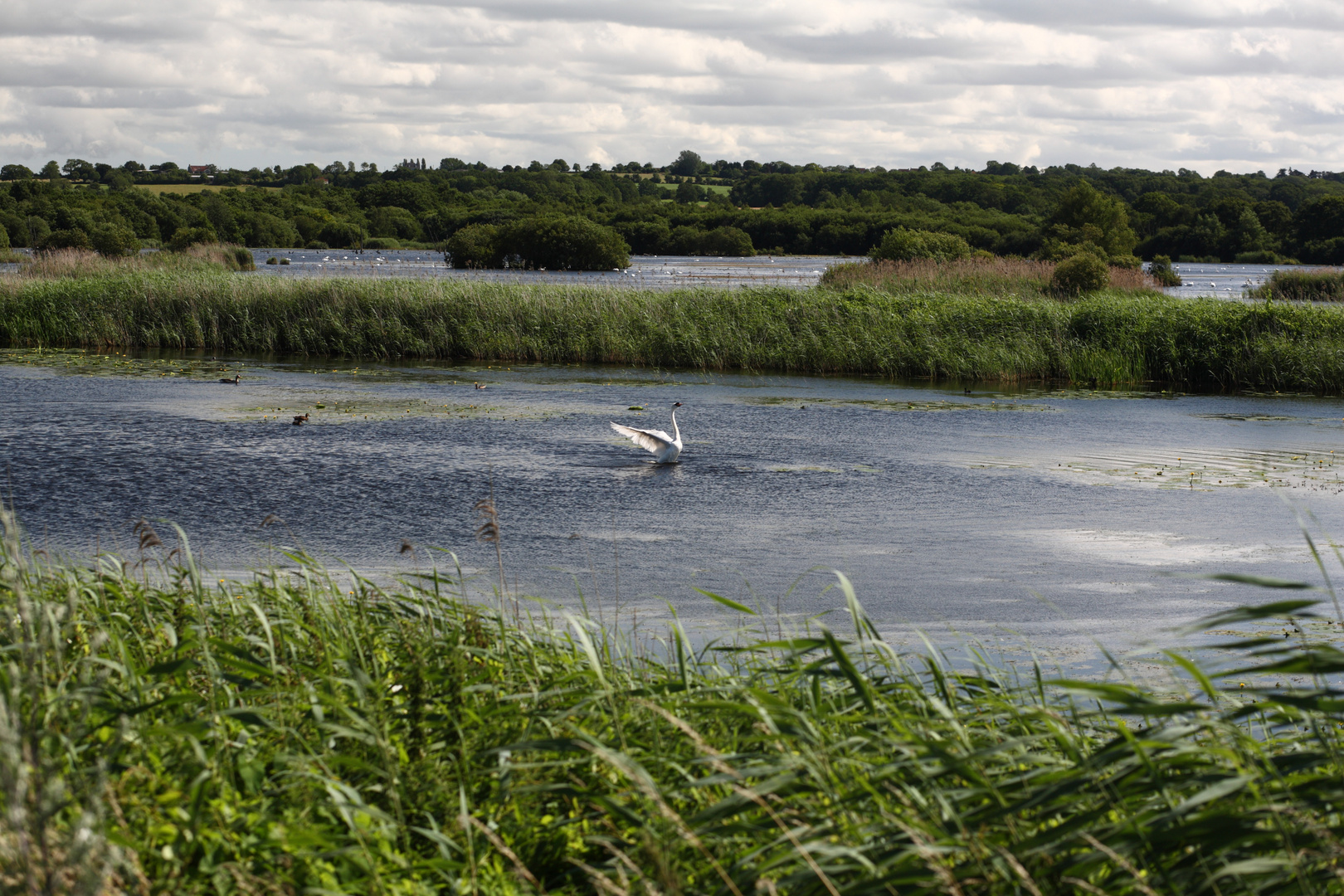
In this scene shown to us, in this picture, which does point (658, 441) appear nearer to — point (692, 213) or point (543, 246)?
point (543, 246)

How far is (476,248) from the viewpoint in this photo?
75.8 m

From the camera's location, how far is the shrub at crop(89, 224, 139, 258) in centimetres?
5819

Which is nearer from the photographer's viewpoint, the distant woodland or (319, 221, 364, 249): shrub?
the distant woodland

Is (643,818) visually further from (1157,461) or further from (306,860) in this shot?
(1157,461)

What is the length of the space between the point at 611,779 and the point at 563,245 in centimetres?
7034

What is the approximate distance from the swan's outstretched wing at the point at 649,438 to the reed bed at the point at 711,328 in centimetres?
1329

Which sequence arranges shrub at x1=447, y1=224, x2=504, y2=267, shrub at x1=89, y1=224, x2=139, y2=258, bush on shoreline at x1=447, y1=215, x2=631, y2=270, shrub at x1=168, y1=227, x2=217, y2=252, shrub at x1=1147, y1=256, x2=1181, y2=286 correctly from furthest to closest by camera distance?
shrub at x1=447, y1=224, x2=504, y2=267 < bush on shoreline at x1=447, y1=215, x2=631, y2=270 < shrub at x1=168, y1=227, x2=217, y2=252 < shrub at x1=89, y1=224, x2=139, y2=258 < shrub at x1=1147, y1=256, x2=1181, y2=286

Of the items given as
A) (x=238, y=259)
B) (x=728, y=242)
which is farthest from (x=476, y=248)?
(x=728, y=242)

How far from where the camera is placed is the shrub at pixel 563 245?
71125 mm

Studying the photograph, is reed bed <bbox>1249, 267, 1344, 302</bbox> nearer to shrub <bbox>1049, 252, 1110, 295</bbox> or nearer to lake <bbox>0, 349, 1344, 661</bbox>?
shrub <bbox>1049, 252, 1110, 295</bbox>

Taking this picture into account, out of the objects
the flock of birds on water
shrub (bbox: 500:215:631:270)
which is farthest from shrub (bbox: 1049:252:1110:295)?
shrub (bbox: 500:215:631:270)

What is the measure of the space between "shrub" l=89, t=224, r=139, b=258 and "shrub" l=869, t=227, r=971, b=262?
36623mm

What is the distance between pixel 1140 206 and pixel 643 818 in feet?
390

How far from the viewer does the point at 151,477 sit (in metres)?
12.5
